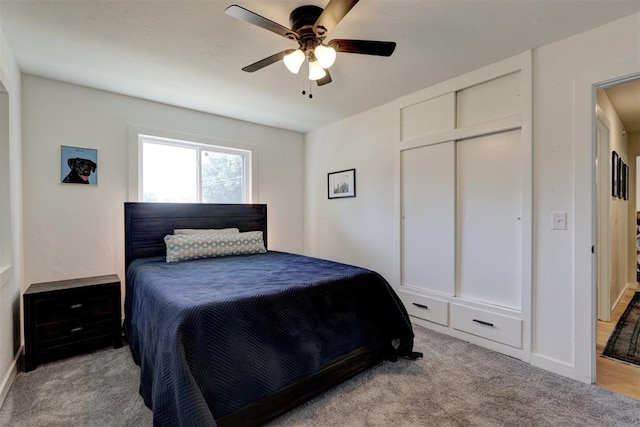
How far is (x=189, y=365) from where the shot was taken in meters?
1.38

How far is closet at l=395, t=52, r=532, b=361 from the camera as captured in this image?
7.84 feet

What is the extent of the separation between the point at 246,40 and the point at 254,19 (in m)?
0.68

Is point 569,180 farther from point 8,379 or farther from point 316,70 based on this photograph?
point 8,379

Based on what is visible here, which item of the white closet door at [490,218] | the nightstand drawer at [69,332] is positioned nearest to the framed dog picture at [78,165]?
the nightstand drawer at [69,332]

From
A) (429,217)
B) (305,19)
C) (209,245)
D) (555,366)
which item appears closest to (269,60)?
(305,19)

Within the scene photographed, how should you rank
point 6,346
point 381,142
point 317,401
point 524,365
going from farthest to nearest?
point 381,142
point 524,365
point 6,346
point 317,401

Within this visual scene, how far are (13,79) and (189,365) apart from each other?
2660mm

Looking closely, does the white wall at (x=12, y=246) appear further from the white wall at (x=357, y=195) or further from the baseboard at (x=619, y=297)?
the baseboard at (x=619, y=297)

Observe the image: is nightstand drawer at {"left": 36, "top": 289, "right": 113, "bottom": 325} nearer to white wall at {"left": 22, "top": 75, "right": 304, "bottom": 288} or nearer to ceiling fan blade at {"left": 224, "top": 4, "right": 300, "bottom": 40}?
white wall at {"left": 22, "top": 75, "right": 304, "bottom": 288}

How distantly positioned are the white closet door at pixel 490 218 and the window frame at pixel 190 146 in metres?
2.58

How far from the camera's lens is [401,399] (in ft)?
6.07

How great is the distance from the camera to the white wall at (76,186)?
8.81 ft

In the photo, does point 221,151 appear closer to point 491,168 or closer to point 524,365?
point 491,168

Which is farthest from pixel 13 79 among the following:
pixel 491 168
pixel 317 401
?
pixel 491 168
